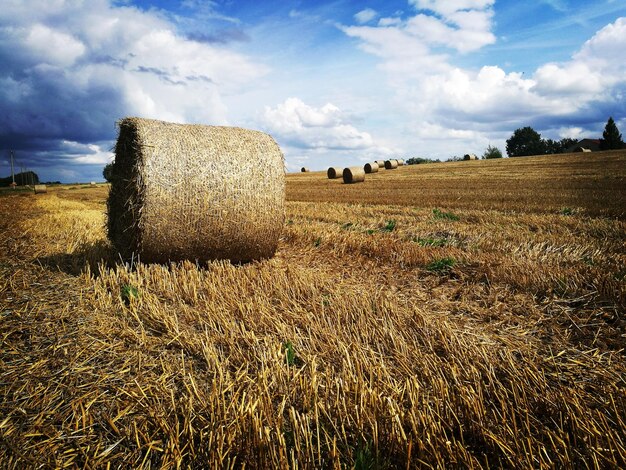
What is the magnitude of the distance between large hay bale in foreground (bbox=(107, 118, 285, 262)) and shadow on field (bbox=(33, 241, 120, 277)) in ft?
1.29

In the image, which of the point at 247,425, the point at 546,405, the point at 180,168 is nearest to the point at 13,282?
the point at 180,168

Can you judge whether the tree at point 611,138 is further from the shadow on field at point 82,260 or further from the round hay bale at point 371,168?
the shadow on field at point 82,260

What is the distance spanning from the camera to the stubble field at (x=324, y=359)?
2.40 meters

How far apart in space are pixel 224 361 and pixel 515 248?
5.91 meters

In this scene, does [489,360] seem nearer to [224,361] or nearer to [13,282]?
[224,361]

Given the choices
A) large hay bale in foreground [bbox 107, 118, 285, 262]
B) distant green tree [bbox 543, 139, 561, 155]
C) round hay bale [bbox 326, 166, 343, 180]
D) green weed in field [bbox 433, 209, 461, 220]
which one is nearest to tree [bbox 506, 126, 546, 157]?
distant green tree [bbox 543, 139, 561, 155]

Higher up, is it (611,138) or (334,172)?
(611,138)

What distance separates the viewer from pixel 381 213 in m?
12.6

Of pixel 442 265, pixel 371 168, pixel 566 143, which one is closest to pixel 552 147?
pixel 566 143

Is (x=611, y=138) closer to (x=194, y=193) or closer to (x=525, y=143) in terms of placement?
(x=525, y=143)

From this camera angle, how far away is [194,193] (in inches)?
247

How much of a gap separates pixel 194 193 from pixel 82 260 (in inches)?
103

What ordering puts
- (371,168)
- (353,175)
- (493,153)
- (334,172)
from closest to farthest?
1. (353,175)
2. (334,172)
3. (371,168)
4. (493,153)

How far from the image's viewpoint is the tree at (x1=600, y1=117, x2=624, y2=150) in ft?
248
